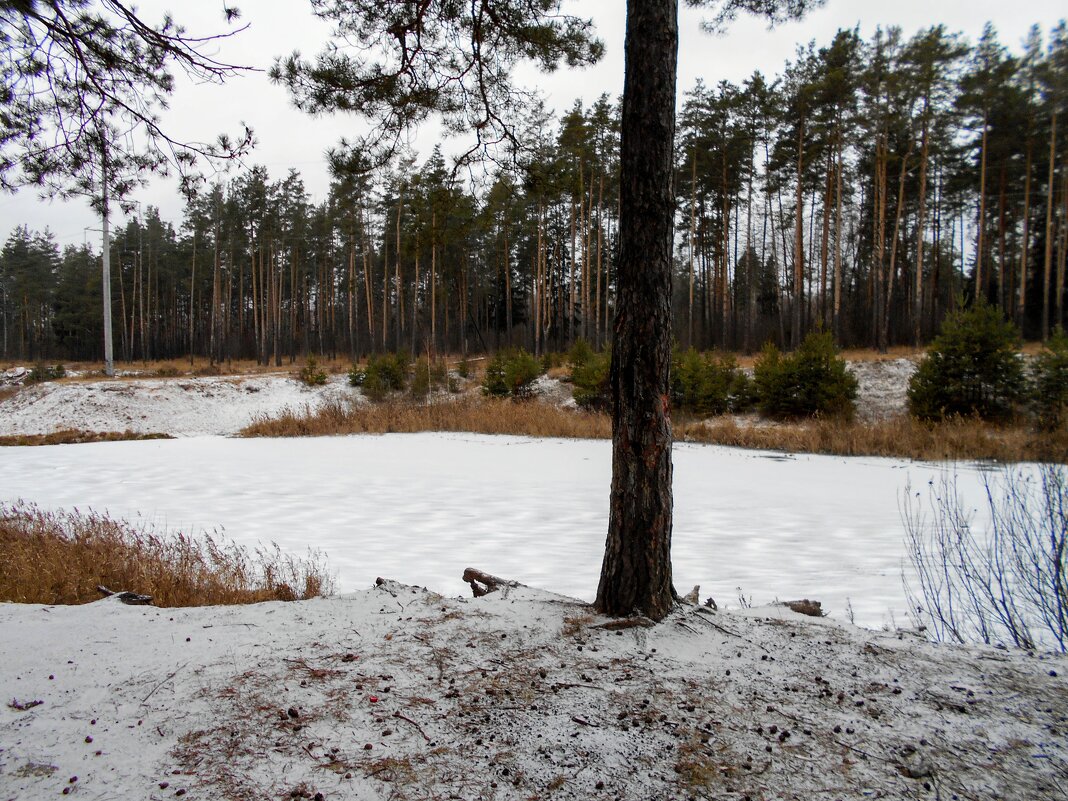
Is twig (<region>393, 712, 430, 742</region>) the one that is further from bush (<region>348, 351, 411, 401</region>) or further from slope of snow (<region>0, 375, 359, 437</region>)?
bush (<region>348, 351, 411, 401</region>)

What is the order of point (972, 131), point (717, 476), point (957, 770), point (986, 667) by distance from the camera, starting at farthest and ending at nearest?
1. point (972, 131)
2. point (717, 476)
3. point (986, 667)
4. point (957, 770)

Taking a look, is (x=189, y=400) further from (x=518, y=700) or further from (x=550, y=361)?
(x=518, y=700)

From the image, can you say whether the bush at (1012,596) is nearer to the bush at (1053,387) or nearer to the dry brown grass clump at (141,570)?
the dry brown grass clump at (141,570)

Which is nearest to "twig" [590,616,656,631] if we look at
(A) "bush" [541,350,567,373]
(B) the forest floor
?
(B) the forest floor

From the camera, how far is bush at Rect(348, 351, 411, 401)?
2511cm

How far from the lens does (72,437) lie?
17.5m

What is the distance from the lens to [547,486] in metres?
9.57

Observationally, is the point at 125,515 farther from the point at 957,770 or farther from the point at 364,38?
the point at 957,770

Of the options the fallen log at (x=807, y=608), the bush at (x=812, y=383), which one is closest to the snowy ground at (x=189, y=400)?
the bush at (x=812, y=383)

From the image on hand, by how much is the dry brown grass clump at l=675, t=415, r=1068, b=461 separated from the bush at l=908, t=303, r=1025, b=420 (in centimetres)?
78

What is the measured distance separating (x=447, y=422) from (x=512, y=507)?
10.5 meters

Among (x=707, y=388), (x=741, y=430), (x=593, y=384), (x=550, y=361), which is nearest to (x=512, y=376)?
(x=593, y=384)

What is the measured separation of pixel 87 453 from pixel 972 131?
3211 centimetres

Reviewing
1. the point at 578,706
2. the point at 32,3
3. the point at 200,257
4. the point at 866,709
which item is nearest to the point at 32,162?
the point at 32,3
